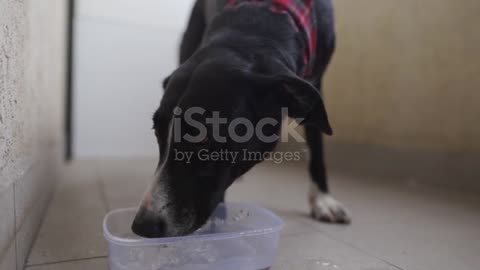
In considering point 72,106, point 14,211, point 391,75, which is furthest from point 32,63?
point 391,75

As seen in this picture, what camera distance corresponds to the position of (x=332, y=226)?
127cm

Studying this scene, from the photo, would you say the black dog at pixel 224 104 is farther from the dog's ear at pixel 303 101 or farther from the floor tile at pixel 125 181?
the floor tile at pixel 125 181

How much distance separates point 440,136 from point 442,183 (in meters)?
0.23

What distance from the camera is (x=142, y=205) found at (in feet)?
2.64

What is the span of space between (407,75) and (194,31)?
1.22 m

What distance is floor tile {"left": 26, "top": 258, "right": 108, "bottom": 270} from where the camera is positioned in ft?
2.86

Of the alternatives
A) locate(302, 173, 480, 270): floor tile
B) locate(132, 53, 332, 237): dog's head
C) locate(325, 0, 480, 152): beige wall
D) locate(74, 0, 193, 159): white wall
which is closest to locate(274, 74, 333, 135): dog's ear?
locate(132, 53, 332, 237): dog's head

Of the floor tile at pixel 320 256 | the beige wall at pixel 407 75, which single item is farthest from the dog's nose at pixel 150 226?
the beige wall at pixel 407 75

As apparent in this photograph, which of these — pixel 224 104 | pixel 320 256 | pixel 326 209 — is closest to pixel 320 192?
pixel 326 209

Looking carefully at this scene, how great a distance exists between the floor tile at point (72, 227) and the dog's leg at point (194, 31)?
1.99 feet

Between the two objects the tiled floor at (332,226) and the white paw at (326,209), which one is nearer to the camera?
the tiled floor at (332,226)

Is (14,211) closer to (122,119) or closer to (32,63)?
(32,63)

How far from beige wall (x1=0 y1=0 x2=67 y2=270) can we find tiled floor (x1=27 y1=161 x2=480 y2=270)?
11 cm

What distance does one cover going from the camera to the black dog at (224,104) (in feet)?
2.69
